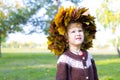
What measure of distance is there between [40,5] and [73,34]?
2424 centimetres

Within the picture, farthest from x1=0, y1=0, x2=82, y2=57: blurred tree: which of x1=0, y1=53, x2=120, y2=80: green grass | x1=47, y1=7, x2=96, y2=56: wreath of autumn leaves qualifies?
x1=47, y1=7, x2=96, y2=56: wreath of autumn leaves

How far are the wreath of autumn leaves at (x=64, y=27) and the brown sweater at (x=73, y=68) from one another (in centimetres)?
12

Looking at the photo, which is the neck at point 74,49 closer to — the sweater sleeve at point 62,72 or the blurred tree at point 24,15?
the sweater sleeve at point 62,72

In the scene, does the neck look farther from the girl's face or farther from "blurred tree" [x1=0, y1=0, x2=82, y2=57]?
"blurred tree" [x1=0, y1=0, x2=82, y2=57]

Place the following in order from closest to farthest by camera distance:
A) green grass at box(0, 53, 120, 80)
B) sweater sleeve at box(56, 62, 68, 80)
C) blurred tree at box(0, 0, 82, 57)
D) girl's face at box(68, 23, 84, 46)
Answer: sweater sleeve at box(56, 62, 68, 80), girl's face at box(68, 23, 84, 46), green grass at box(0, 53, 120, 80), blurred tree at box(0, 0, 82, 57)

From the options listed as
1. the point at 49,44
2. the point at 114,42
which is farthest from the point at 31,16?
the point at 49,44

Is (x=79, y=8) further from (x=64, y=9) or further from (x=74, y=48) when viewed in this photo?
(x=74, y=48)

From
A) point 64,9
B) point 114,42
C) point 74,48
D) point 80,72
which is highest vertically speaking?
point 64,9

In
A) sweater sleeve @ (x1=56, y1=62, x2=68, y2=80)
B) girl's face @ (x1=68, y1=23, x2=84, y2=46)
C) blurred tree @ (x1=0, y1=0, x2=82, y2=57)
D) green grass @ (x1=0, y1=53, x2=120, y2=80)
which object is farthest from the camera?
blurred tree @ (x1=0, y1=0, x2=82, y2=57)

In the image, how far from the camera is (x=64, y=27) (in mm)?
3057

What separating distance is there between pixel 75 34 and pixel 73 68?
325 millimetres

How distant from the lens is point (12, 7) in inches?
1325

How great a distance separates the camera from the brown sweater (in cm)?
295

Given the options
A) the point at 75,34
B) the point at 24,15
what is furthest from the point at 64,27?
the point at 24,15
